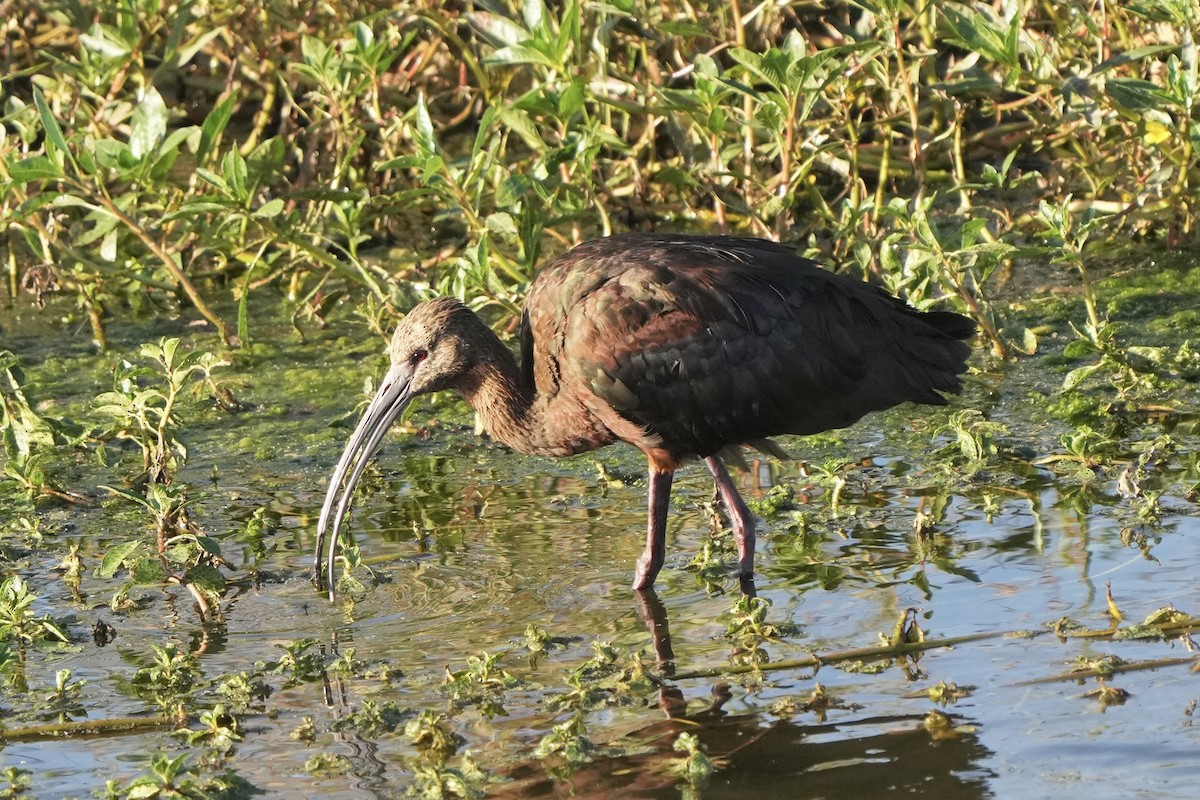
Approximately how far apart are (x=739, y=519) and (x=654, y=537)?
265 millimetres

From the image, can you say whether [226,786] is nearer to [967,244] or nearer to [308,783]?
[308,783]

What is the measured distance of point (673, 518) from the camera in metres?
5.71

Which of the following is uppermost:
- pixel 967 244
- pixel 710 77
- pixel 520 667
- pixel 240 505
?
pixel 710 77

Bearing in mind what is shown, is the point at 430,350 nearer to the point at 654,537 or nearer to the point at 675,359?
the point at 675,359

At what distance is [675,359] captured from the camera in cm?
494

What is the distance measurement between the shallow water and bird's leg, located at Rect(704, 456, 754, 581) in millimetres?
70

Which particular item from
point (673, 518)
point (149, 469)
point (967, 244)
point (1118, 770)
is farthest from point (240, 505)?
point (1118, 770)

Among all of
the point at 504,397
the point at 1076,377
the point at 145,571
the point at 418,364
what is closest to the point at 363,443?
the point at 418,364

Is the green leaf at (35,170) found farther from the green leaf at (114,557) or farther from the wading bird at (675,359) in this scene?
the green leaf at (114,557)

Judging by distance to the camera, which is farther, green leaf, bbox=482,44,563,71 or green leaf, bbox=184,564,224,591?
green leaf, bbox=482,44,563,71

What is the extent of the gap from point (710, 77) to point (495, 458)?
161 cm

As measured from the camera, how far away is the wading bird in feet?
16.2

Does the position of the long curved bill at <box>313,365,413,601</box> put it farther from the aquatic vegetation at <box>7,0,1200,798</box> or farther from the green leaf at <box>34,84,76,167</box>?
the green leaf at <box>34,84,76,167</box>

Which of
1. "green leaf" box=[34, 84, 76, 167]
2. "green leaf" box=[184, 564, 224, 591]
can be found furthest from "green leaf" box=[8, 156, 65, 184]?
"green leaf" box=[184, 564, 224, 591]
